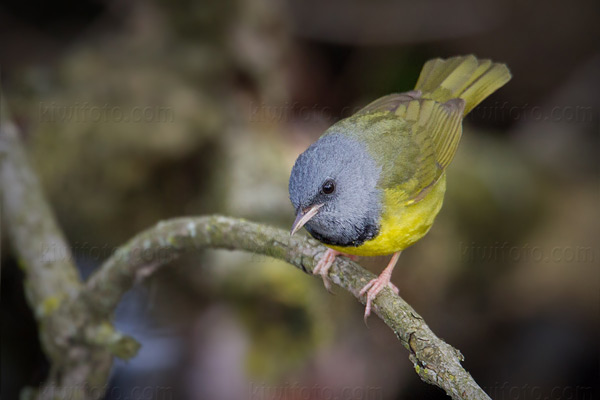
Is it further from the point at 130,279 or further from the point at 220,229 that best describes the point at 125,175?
the point at 220,229

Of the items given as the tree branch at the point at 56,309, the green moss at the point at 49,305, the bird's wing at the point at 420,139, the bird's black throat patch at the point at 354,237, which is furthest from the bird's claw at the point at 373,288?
the green moss at the point at 49,305

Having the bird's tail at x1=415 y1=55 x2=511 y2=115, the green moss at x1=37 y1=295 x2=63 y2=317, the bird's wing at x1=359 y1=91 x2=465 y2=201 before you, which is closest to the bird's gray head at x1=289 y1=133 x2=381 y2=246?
the bird's wing at x1=359 y1=91 x2=465 y2=201

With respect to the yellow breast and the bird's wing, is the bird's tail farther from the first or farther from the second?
the yellow breast

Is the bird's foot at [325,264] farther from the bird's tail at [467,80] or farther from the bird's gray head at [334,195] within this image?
the bird's tail at [467,80]

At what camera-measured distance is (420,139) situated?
326cm

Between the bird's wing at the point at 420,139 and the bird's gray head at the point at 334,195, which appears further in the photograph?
the bird's wing at the point at 420,139

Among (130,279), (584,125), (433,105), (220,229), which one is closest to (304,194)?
(220,229)

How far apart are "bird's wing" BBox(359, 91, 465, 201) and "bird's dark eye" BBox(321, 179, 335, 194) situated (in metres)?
0.31

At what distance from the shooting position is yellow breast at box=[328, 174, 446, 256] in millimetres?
2754

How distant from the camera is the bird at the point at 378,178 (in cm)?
267

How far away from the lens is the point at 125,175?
200 inches

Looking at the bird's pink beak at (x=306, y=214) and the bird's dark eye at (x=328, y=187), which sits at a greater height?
the bird's dark eye at (x=328, y=187)

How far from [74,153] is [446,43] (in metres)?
3.79

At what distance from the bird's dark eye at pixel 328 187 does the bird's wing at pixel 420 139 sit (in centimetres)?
31
